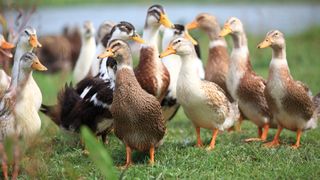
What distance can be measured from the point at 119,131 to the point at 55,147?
4.00 feet

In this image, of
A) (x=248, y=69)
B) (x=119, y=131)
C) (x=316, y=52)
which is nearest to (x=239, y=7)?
(x=316, y=52)

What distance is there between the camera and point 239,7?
25.7 meters

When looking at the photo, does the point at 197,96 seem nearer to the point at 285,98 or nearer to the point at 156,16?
the point at 285,98

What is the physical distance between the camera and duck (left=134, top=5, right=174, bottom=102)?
7.43 metres

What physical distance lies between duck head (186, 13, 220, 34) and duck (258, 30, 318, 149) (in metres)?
1.88

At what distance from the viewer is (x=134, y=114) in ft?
19.9

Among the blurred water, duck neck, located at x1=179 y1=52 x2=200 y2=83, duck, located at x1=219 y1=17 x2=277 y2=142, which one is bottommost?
the blurred water

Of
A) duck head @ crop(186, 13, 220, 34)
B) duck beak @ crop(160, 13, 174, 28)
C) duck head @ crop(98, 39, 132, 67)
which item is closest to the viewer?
duck head @ crop(98, 39, 132, 67)

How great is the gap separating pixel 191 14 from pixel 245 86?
16.7m

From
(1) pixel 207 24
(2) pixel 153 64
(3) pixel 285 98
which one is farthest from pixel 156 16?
(3) pixel 285 98

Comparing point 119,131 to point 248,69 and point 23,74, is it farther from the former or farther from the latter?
point 248,69

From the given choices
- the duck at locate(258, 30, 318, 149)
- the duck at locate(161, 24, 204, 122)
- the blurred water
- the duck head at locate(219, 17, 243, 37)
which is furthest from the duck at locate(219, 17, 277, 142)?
the blurred water

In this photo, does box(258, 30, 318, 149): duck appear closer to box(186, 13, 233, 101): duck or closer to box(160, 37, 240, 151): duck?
box(160, 37, 240, 151): duck

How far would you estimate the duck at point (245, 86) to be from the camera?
741 centimetres
